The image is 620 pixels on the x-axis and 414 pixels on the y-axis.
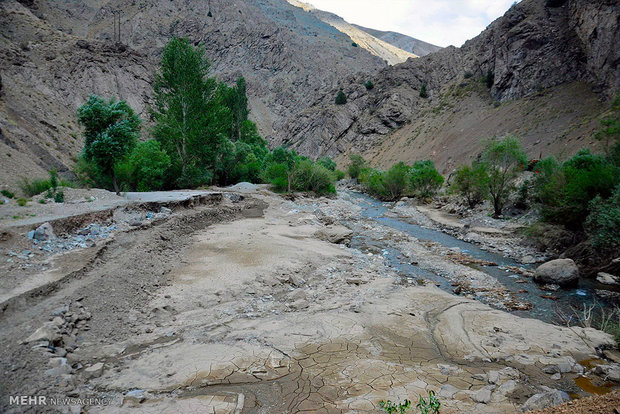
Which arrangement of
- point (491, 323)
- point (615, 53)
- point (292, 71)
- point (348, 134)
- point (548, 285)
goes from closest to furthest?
point (491, 323) < point (548, 285) < point (615, 53) < point (348, 134) < point (292, 71)

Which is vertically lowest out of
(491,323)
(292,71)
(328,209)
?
(328,209)

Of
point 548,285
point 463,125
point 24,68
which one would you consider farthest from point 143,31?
point 548,285

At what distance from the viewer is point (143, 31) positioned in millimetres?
87625

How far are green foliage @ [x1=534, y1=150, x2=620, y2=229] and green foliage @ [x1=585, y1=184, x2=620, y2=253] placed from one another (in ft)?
1.84

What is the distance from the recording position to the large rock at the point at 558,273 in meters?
10.9

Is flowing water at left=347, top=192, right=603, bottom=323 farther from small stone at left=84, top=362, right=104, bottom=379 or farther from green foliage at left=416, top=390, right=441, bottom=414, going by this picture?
small stone at left=84, top=362, right=104, bottom=379

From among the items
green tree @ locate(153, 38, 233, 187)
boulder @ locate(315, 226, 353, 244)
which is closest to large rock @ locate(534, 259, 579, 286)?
boulder @ locate(315, 226, 353, 244)

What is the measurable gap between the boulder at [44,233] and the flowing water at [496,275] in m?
11.6

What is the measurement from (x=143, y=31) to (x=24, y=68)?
188 feet

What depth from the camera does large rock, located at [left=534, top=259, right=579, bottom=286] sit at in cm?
1087

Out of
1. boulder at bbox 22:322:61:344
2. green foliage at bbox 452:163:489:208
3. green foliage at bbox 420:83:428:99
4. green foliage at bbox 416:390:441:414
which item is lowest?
boulder at bbox 22:322:61:344

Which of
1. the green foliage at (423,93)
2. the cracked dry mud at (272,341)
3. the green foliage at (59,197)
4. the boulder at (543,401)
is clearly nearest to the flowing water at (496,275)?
the cracked dry mud at (272,341)

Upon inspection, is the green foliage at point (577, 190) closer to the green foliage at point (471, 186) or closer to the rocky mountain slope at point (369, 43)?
the green foliage at point (471, 186)

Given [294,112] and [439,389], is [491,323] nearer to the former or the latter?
[439,389]
